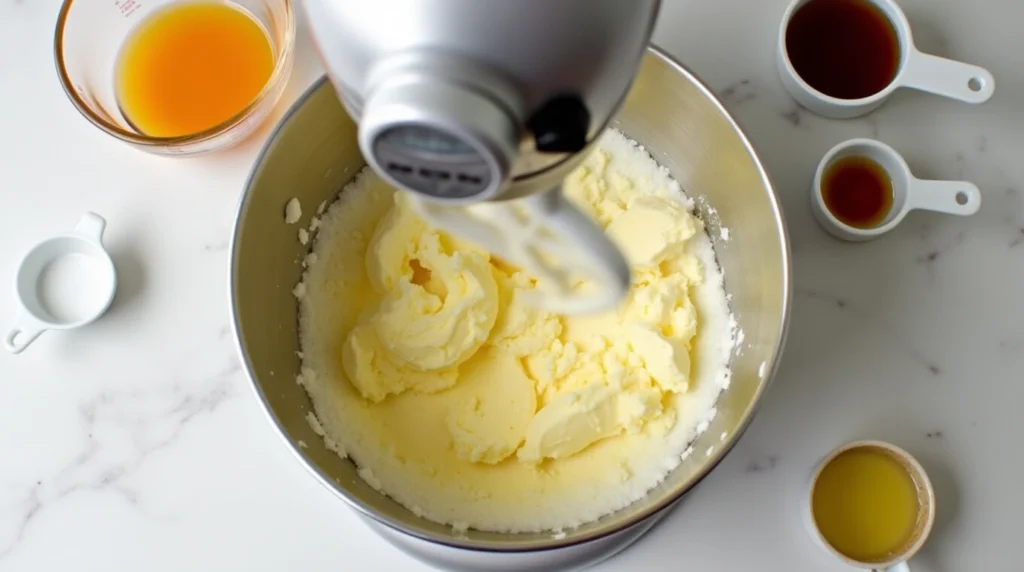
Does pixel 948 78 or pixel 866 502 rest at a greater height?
pixel 948 78

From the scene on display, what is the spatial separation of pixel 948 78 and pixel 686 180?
36 cm

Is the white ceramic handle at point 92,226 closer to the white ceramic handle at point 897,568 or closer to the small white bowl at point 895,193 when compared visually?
the small white bowl at point 895,193

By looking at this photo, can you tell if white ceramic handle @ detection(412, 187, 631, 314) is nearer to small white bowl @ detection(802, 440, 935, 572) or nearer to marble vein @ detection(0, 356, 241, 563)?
small white bowl @ detection(802, 440, 935, 572)

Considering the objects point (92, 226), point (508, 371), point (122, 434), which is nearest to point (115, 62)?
point (92, 226)

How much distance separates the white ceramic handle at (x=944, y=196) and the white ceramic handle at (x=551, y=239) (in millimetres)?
564

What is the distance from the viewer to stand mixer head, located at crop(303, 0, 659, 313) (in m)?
0.47

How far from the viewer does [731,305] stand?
42.7 inches

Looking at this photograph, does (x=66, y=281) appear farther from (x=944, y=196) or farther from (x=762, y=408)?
(x=944, y=196)

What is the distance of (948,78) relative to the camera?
3.51 ft

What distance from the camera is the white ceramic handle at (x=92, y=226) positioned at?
1.12 m

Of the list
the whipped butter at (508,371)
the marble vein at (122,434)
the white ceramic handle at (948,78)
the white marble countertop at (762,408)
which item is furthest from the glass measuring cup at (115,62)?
the white ceramic handle at (948,78)

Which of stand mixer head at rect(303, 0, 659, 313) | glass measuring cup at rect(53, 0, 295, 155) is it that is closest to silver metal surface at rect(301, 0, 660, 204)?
stand mixer head at rect(303, 0, 659, 313)

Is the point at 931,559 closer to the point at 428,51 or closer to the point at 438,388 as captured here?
the point at 438,388

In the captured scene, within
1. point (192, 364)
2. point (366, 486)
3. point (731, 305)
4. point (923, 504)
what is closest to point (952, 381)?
point (923, 504)
